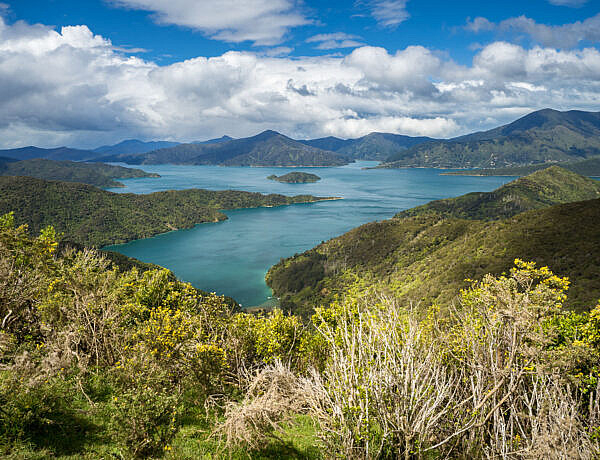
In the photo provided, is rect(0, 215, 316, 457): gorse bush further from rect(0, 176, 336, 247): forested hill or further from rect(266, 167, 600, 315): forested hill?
rect(0, 176, 336, 247): forested hill

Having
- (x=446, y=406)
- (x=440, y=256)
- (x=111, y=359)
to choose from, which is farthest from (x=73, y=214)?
(x=446, y=406)

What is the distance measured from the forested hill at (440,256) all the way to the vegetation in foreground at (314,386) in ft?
79.3

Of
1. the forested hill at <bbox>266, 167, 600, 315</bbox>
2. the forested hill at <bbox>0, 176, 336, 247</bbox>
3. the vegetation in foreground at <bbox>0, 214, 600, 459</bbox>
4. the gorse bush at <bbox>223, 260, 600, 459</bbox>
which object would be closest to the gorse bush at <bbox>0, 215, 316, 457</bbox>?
the vegetation in foreground at <bbox>0, 214, 600, 459</bbox>

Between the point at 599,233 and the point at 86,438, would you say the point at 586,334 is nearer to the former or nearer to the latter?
the point at 86,438

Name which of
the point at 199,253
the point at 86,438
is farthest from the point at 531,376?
the point at 199,253

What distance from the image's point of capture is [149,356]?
37.0ft

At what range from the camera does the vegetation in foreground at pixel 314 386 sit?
7727 mm

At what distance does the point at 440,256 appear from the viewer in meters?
95.9

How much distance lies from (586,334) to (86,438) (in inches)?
659

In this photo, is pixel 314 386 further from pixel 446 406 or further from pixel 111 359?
pixel 111 359

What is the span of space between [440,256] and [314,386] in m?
95.8

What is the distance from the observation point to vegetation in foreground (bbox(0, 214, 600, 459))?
7727 mm

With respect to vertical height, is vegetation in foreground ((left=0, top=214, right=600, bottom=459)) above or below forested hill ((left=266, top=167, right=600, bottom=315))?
above

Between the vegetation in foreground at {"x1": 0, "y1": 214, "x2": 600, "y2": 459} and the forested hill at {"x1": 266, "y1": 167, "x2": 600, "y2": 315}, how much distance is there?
24.2 m
